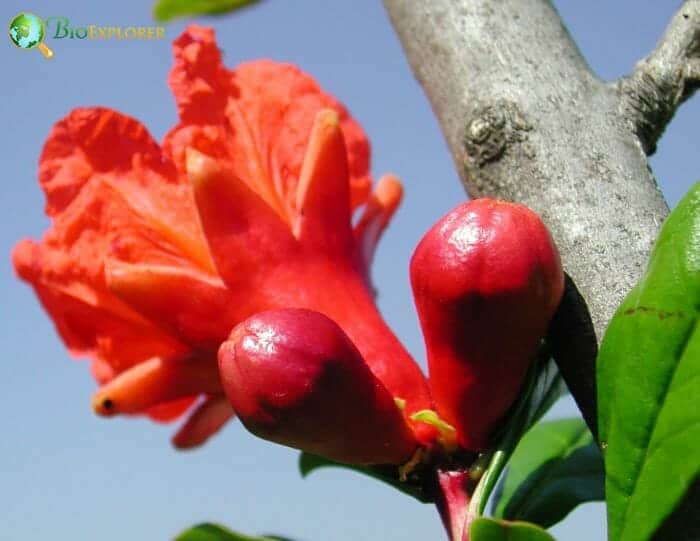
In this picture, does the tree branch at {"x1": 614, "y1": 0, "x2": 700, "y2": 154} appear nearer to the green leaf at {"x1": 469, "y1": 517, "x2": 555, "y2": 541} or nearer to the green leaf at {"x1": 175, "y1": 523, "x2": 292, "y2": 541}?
the green leaf at {"x1": 469, "y1": 517, "x2": 555, "y2": 541}

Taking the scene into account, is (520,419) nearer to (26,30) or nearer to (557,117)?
(557,117)

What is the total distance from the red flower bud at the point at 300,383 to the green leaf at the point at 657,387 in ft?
0.79

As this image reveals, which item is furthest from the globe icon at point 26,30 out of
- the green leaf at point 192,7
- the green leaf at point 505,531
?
the green leaf at point 505,531

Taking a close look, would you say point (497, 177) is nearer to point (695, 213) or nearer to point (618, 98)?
point (618, 98)

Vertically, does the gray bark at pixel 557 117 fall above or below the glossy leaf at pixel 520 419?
above

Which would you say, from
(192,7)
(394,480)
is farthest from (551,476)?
(192,7)

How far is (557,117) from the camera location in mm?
1174

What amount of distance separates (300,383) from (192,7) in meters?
0.91

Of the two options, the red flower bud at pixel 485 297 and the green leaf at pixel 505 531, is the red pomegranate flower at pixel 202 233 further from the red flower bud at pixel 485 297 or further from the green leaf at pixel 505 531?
the green leaf at pixel 505 531

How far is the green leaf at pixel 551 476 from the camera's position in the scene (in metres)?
1.41

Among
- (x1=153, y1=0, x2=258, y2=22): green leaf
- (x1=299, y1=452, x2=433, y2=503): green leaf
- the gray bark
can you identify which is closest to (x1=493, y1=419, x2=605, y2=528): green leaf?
(x1=299, y1=452, x2=433, y2=503): green leaf

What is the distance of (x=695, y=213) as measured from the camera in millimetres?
830


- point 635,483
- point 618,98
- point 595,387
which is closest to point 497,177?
point 618,98

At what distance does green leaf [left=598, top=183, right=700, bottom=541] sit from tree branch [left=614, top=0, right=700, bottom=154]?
41cm
